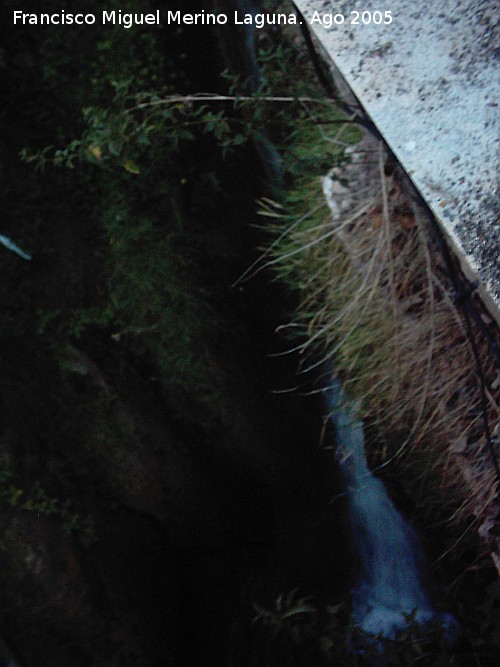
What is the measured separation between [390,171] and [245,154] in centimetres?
94

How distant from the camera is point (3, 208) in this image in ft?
9.61

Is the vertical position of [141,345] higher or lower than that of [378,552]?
higher

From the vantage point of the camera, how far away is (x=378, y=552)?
10.7 ft

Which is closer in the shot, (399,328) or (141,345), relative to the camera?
(399,328)

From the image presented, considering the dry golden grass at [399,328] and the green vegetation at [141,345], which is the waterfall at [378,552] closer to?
the green vegetation at [141,345]

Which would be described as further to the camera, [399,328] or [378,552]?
[378,552]

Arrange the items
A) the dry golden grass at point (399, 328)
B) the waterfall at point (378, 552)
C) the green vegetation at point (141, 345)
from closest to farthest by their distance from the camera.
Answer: the dry golden grass at point (399, 328)
the green vegetation at point (141, 345)
the waterfall at point (378, 552)

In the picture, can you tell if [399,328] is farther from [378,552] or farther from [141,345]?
[378,552]

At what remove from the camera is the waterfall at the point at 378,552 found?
9.64 feet

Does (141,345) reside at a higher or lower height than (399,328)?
higher

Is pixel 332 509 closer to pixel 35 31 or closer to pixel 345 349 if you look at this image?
pixel 345 349

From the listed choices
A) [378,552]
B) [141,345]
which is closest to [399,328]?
A: [141,345]

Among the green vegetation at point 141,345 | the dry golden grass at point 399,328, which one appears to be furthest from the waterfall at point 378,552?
the dry golden grass at point 399,328

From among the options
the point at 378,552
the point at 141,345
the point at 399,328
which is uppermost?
the point at 141,345
